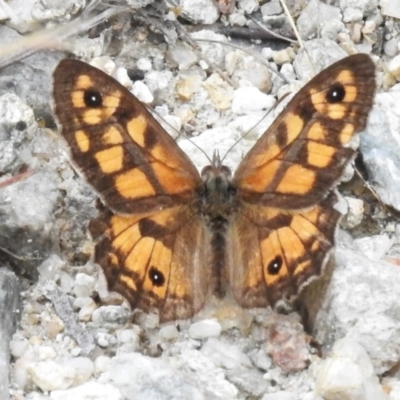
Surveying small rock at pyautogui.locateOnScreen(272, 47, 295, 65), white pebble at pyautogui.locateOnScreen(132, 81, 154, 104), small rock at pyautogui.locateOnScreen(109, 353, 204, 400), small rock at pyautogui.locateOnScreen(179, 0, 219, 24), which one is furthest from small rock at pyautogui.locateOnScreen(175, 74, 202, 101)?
small rock at pyautogui.locateOnScreen(109, 353, 204, 400)

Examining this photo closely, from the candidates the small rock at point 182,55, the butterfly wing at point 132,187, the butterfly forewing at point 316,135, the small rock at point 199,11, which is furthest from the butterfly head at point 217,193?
the small rock at point 199,11

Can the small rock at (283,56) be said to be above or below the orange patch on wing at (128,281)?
above

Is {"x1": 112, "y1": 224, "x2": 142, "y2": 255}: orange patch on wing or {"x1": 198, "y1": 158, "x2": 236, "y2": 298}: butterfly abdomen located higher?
{"x1": 198, "y1": 158, "x2": 236, "y2": 298}: butterfly abdomen

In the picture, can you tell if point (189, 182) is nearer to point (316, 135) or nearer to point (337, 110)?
point (316, 135)

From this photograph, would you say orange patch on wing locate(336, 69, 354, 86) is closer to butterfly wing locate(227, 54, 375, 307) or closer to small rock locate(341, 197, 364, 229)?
butterfly wing locate(227, 54, 375, 307)

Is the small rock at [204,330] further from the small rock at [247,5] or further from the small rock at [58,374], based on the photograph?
the small rock at [247,5]

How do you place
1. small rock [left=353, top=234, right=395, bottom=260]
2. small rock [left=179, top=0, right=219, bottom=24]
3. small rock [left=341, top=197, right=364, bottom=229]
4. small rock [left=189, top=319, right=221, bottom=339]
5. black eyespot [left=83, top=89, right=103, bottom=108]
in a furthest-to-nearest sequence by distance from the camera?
small rock [left=179, top=0, right=219, bottom=24] → small rock [left=341, top=197, right=364, bottom=229] → small rock [left=353, top=234, right=395, bottom=260] → small rock [left=189, top=319, right=221, bottom=339] → black eyespot [left=83, top=89, right=103, bottom=108]

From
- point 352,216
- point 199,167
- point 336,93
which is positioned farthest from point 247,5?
point 336,93
